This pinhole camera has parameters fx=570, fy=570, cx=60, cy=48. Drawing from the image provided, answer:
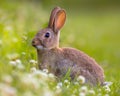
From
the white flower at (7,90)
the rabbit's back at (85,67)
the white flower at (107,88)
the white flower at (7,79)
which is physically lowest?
the white flower at (7,90)

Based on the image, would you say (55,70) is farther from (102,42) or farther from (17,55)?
(102,42)

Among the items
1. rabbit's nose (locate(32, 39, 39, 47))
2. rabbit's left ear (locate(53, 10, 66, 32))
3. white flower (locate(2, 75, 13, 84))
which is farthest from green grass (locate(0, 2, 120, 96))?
rabbit's left ear (locate(53, 10, 66, 32))

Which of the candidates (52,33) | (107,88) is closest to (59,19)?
(52,33)

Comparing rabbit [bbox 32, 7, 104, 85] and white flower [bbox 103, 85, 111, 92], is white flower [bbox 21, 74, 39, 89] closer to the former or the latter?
white flower [bbox 103, 85, 111, 92]

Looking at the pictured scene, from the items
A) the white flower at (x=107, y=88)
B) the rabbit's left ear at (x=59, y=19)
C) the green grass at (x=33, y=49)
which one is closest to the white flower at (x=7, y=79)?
the green grass at (x=33, y=49)

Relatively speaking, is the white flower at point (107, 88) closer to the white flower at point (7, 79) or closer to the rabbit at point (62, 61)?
the rabbit at point (62, 61)

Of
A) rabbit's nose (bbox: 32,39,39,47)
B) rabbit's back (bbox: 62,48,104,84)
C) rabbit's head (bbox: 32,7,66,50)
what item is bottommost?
rabbit's back (bbox: 62,48,104,84)

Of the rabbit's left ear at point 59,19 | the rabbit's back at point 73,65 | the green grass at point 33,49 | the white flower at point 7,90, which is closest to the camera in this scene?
the white flower at point 7,90
